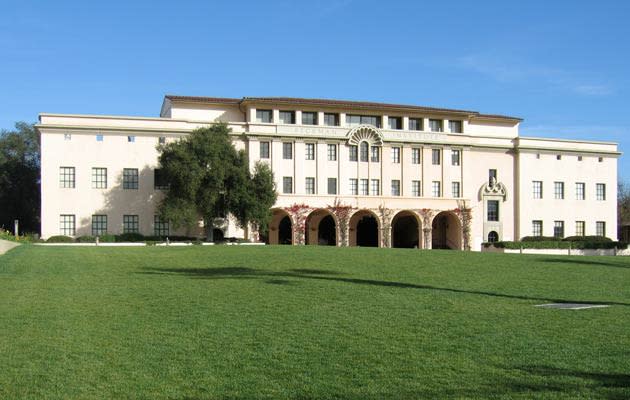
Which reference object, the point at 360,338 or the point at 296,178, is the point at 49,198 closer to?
the point at 296,178

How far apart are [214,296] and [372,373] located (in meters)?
8.11

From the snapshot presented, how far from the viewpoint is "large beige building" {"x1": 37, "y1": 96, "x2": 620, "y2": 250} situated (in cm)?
5300

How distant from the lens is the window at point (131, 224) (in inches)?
2111

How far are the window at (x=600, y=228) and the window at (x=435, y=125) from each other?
1974cm

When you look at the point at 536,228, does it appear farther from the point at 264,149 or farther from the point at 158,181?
the point at 158,181

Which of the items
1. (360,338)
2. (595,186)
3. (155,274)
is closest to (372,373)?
(360,338)

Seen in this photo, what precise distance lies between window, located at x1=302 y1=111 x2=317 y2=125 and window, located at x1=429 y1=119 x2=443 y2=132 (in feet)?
37.8

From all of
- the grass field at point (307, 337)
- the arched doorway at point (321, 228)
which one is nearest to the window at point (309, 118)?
the arched doorway at point (321, 228)

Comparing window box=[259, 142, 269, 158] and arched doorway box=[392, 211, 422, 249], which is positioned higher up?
window box=[259, 142, 269, 158]

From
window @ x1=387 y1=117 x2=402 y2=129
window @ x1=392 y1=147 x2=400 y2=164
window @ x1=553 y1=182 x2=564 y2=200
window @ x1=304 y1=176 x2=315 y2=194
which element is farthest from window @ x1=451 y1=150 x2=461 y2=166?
window @ x1=304 y1=176 x2=315 y2=194

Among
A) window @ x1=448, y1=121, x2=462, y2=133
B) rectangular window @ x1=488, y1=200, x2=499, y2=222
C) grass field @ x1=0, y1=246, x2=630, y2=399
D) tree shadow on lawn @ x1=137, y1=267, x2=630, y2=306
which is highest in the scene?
window @ x1=448, y1=121, x2=462, y2=133

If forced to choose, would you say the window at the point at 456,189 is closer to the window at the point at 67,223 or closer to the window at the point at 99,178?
the window at the point at 99,178

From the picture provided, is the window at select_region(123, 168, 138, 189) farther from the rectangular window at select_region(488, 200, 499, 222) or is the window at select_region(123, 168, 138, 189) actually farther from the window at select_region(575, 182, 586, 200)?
the window at select_region(575, 182, 586, 200)

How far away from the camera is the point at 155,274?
21.4 m
